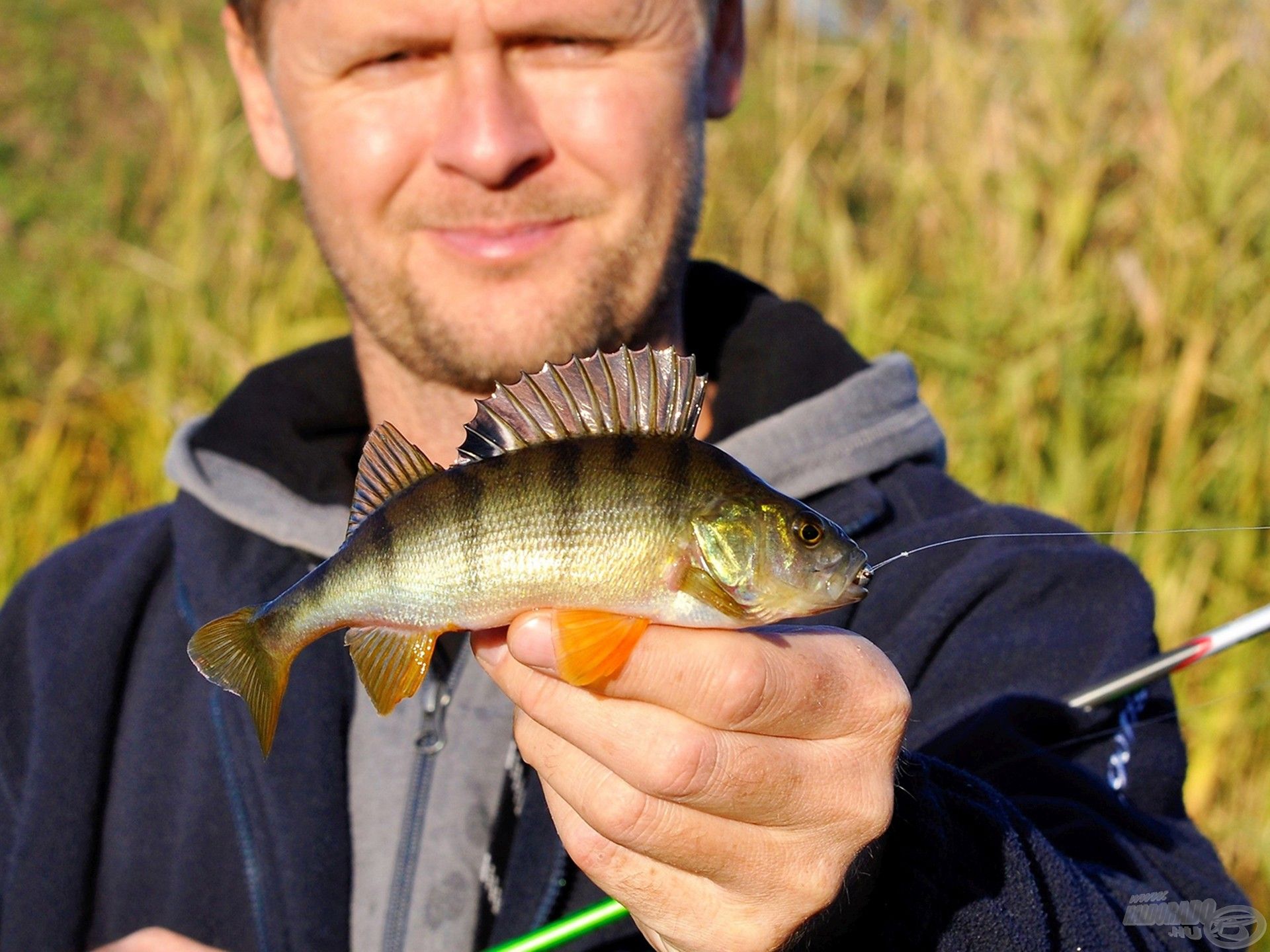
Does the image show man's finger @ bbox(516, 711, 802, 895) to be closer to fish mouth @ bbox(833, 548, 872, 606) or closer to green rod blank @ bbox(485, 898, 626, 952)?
fish mouth @ bbox(833, 548, 872, 606)

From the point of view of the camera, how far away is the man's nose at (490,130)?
2.45m

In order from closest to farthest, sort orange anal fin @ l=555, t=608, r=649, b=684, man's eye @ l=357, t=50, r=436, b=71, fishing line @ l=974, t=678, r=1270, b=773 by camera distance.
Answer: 1. orange anal fin @ l=555, t=608, r=649, b=684
2. fishing line @ l=974, t=678, r=1270, b=773
3. man's eye @ l=357, t=50, r=436, b=71

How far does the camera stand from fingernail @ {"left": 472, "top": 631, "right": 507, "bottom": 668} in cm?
148

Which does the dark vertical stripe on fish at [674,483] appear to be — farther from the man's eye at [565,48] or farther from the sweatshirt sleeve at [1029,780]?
the man's eye at [565,48]

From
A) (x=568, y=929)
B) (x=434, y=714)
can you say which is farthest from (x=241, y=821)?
(x=568, y=929)

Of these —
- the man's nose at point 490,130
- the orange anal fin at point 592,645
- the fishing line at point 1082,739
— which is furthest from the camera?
the man's nose at point 490,130

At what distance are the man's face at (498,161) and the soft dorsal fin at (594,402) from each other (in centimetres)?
112

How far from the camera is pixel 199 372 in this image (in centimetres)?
516

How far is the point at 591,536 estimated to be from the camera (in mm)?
1405

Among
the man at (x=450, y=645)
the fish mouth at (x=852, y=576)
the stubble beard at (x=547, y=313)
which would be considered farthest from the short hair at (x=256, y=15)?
the fish mouth at (x=852, y=576)

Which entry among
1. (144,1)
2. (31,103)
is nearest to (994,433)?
(31,103)

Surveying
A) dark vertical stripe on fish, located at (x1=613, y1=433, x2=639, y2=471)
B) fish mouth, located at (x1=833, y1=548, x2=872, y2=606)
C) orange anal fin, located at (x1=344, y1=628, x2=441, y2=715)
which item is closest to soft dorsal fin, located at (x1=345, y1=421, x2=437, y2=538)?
orange anal fin, located at (x1=344, y1=628, x2=441, y2=715)

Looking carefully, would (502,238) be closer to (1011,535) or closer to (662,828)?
(1011,535)

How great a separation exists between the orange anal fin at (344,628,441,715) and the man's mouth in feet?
3.97
